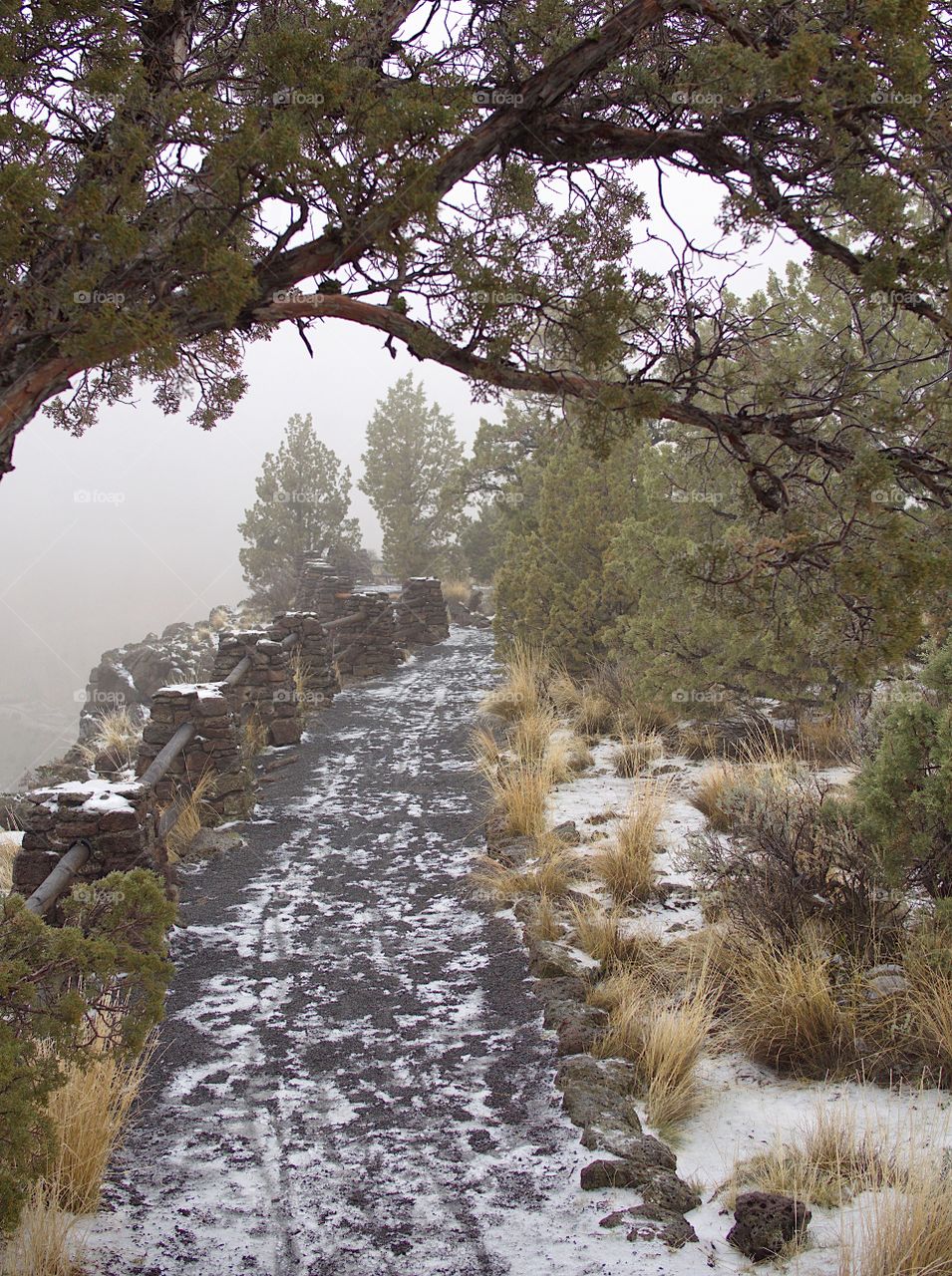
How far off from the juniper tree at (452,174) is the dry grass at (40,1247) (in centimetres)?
222

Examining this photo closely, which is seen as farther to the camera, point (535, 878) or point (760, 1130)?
point (535, 878)

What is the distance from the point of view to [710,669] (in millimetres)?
8516

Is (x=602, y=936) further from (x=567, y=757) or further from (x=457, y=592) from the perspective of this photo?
(x=457, y=592)

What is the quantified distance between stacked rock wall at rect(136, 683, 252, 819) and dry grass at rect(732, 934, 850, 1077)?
562 cm

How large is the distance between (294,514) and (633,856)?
22.6 metres

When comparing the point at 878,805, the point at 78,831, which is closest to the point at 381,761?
the point at 78,831

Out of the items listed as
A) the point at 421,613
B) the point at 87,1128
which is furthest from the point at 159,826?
the point at 421,613

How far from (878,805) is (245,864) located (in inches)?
186

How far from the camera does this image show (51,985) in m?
2.97

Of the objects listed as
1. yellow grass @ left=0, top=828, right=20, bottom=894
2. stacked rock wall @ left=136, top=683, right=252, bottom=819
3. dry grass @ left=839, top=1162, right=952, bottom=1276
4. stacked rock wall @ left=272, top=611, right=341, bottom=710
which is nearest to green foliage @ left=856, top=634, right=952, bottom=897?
dry grass @ left=839, top=1162, right=952, bottom=1276

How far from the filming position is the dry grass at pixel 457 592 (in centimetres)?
2705

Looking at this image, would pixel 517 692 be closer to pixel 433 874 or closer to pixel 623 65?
pixel 433 874

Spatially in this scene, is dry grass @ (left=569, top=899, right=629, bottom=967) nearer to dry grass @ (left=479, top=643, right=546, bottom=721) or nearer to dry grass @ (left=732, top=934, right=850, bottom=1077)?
dry grass @ (left=732, top=934, right=850, bottom=1077)

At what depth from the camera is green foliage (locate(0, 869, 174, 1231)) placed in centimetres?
253
